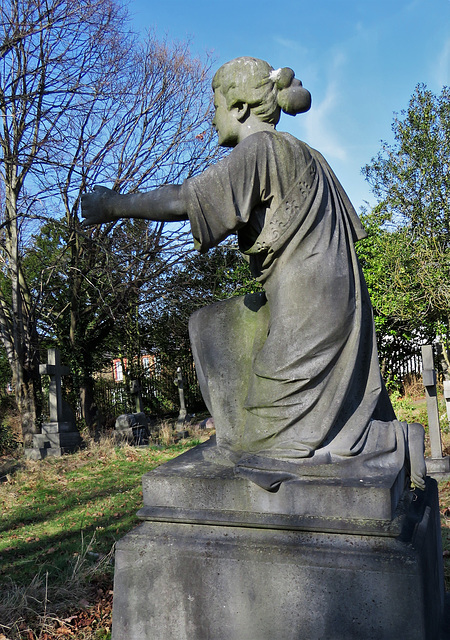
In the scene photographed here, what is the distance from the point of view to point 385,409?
7.98 feet

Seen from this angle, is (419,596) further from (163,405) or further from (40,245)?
(163,405)

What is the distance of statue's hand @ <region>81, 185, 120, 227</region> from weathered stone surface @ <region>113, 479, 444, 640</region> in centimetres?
127

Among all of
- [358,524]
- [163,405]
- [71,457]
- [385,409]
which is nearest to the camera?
[358,524]

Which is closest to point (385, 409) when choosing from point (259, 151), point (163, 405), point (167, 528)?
point (167, 528)

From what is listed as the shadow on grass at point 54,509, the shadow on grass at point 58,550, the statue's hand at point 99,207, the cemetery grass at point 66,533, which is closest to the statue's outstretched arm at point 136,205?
the statue's hand at point 99,207

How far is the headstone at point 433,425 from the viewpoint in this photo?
23.7 feet

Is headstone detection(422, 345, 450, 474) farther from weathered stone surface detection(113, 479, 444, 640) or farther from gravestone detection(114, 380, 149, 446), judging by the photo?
gravestone detection(114, 380, 149, 446)

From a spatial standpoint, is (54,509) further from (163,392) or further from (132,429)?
(163,392)

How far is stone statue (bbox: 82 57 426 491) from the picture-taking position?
2137mm

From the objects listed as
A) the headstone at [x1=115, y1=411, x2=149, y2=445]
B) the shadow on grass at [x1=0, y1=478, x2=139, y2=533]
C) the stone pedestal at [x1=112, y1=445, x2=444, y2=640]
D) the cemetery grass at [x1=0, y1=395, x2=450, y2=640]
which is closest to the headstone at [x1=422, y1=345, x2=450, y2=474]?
the cemetery grass at [x1=0, y1=395, x2=450, y2=640]

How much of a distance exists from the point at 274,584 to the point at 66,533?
4.59 meters

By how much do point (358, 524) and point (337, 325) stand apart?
74 cm

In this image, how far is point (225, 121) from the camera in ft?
8.12

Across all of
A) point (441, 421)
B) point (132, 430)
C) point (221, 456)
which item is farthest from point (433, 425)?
point (132, 430)
